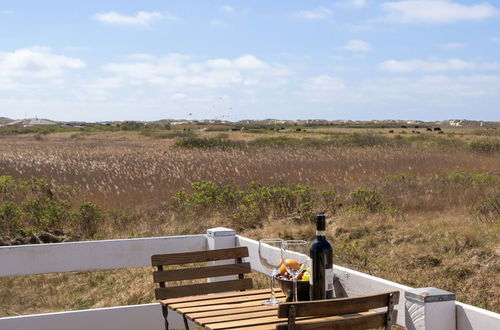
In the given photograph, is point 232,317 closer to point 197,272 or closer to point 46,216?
point 197,272

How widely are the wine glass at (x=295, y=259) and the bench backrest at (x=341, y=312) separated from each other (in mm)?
325

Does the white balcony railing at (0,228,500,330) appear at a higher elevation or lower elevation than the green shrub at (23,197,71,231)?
higher

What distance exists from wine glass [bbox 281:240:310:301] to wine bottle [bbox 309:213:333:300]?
0.05 meters

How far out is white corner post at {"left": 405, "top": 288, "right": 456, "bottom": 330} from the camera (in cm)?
309

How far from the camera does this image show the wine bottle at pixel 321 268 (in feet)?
11.1

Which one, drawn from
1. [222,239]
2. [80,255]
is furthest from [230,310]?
[80,255]

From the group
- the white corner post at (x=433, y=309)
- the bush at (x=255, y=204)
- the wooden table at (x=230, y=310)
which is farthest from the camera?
the bush at (x=255, y=204)

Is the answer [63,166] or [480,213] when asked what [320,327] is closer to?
[480,213]

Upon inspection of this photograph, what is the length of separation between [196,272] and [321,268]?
3.89ft

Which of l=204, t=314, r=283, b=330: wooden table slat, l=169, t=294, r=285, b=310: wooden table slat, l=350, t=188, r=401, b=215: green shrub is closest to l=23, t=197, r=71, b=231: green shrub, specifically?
l=350, t=188, r=401, b=215: green shrub

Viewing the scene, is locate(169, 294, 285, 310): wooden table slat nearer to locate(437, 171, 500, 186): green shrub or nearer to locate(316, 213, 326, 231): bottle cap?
locate(316, 213, 326, 231): bottle cap

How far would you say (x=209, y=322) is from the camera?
3271mm

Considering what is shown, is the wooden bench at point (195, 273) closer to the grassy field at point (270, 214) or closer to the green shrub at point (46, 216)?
the grassy field at point (270, 214)

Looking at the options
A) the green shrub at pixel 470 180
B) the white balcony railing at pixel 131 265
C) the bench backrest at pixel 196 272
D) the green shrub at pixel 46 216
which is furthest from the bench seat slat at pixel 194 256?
the green shrub at pixel 470 180
